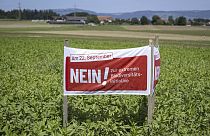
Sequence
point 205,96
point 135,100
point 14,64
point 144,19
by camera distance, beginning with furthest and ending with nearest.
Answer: point 144,19 → point 14,64 → point 205,96 → point 135,100

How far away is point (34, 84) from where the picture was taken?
9.85 m

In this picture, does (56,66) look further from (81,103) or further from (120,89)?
(120,89)

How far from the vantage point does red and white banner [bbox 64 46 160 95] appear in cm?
622

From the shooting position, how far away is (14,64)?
1490cm

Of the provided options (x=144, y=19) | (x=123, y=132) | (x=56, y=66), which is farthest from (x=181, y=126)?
(x=144, y=19)

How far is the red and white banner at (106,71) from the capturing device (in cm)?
622

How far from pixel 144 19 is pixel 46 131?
472 feet

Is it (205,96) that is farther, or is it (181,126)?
(205,96)

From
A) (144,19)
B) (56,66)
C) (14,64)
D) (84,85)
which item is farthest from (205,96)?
(144,19)

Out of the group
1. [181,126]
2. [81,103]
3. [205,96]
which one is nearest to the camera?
[181,126]

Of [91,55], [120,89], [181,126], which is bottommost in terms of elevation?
[181,126]

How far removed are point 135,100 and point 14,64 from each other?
26.4 feet

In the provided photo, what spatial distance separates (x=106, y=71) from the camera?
20.5 ft

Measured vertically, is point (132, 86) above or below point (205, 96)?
above
